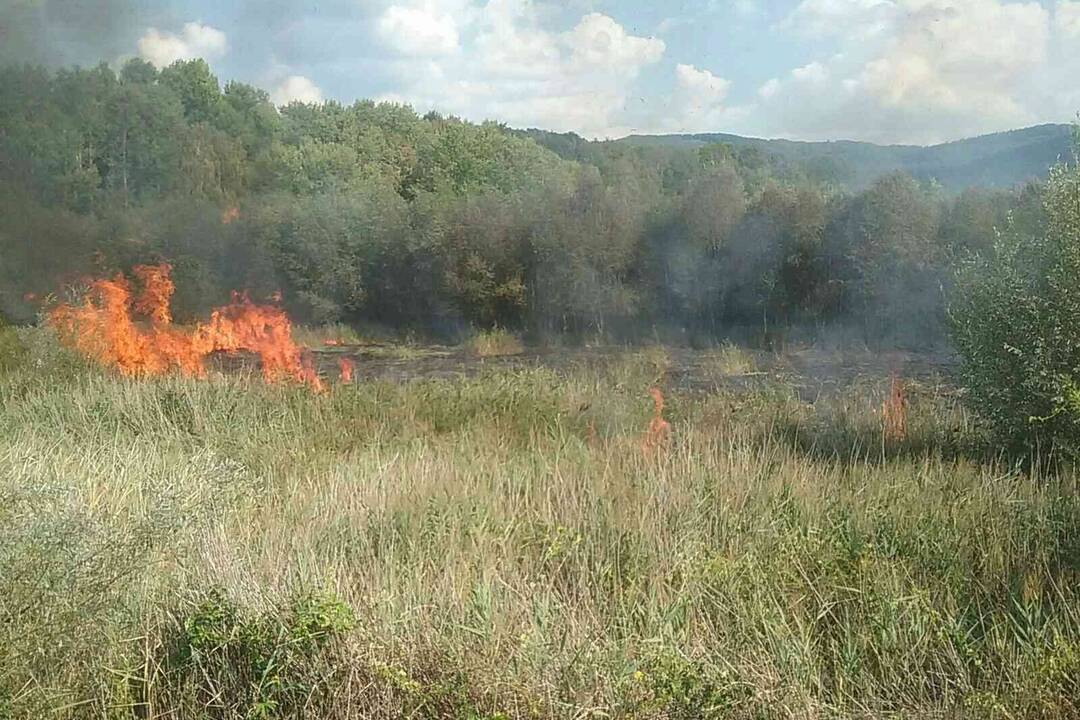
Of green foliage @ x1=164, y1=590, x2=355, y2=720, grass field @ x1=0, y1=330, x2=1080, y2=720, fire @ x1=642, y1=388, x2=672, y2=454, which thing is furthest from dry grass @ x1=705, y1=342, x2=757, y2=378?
green foliage @ x1=164, y1=590, x2=355, y2=720

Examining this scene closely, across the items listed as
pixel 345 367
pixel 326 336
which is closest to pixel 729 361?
pixel 345 367

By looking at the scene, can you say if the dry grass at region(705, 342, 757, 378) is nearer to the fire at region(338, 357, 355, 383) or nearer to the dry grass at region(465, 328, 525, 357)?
the dry grass at region(465, 328, 525, 357)

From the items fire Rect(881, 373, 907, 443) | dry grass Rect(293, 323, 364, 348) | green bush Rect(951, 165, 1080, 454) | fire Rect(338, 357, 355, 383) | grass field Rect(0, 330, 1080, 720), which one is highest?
green bush Rect(951, 165, 1080, 454)

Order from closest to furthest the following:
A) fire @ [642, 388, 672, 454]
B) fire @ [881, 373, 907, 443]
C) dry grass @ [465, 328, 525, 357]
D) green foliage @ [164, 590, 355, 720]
Answer: green foliage @ [164, 590, 355, 720]
fire @ [642, 388, 672, 454]
fire @ [881, 373, 907, 443]
dry grass @ [465, 328, 525, 357]

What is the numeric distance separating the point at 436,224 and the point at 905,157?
26.7 feet

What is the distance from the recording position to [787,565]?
522cm

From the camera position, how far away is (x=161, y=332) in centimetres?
1515

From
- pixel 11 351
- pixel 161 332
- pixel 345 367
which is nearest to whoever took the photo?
pixel 11 351

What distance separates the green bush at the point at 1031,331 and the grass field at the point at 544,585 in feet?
1.36

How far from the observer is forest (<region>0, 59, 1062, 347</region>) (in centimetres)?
1532

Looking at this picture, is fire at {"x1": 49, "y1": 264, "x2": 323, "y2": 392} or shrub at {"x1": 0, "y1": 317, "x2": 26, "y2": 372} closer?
shrub at {"x1": 0, "y1": 317, "x2": 26, "y2": 372}

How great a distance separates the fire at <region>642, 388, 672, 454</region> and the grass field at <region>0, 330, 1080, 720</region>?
178mm

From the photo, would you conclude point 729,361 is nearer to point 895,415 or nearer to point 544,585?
point 895,415

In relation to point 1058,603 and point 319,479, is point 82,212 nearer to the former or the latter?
point 319,479
